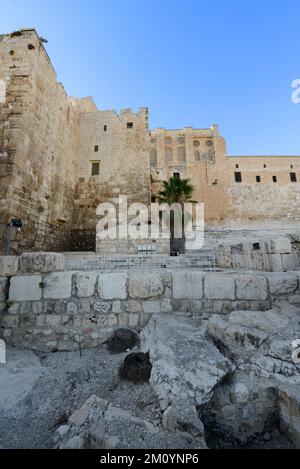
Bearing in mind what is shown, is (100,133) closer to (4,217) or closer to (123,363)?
(4,217)

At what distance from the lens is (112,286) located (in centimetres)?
342

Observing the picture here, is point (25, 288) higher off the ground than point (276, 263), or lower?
lower

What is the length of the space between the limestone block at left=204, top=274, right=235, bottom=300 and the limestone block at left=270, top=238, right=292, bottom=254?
149 cm

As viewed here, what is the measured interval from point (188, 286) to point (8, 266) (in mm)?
2953

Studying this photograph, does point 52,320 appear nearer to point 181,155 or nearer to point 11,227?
point 11,227

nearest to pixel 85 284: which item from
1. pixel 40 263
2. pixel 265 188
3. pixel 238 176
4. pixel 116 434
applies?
pixel 40 263

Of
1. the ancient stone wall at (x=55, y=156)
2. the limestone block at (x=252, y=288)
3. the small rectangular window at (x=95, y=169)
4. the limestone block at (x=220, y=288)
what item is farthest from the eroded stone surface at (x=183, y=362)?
the small rectangular window at (x=95, y=169)

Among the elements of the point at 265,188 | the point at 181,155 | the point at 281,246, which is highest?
the point at 181,155

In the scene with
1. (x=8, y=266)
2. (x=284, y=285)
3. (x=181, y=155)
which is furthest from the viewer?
(x=181, y=155)

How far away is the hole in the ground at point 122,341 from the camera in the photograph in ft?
10.0

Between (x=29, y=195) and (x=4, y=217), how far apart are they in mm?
1570

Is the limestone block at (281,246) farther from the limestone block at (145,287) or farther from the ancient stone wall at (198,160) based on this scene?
the ancient stone wall at (198,160)

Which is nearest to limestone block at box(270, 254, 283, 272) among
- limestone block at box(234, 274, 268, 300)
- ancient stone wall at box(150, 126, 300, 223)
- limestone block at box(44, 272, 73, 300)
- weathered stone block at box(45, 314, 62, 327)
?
limestone block at box(234, 274, 268, 300)

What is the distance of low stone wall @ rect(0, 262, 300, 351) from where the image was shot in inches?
130
